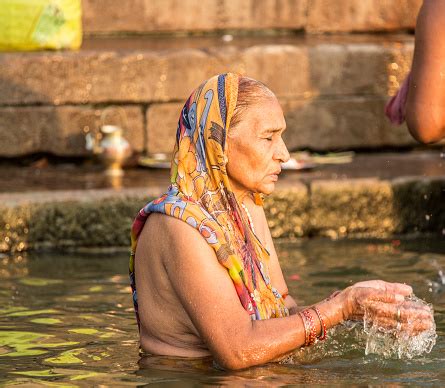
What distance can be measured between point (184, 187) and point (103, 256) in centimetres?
368

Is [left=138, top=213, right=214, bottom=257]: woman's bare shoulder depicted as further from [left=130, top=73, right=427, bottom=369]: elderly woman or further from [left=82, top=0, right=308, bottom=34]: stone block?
[left=82, top=0, right=308, bottom=34]: stone block

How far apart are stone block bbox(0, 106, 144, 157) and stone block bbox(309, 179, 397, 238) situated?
82.9 inches

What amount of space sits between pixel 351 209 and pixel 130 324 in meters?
3.10

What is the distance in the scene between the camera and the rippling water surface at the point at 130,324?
521 centimetres

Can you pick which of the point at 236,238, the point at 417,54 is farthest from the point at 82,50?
the point at 236,238

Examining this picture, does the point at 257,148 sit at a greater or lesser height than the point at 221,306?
greater

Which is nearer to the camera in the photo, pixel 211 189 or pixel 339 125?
pixel 211 189

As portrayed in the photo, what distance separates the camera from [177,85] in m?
10.6

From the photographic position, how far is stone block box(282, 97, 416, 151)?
35.7 ft

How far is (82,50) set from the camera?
35.3ft

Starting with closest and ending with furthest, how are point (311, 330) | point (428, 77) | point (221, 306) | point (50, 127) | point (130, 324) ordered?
point (221, 306) → point (311, 330) → point (428, 77) → point (130, 324) → point (50, 127)

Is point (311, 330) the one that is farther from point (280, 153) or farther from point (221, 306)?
point (280, 153)

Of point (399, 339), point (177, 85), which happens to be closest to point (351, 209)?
point (177, 85)

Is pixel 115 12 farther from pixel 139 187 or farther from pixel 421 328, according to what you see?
pixel 421 328
